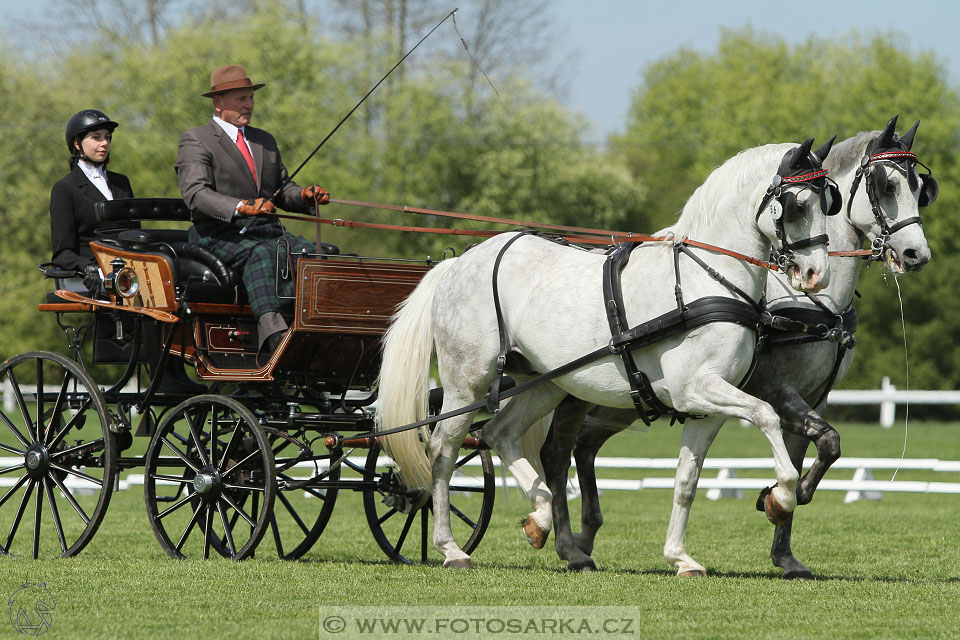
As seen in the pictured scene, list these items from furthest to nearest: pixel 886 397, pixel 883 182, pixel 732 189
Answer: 1. pixel 886 397
2. pixel 732 189
3. pixel 883 182

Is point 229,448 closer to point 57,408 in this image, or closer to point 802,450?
point 57,408

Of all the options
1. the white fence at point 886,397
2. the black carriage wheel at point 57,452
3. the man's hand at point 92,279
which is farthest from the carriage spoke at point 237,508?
the white fence at point 886,397

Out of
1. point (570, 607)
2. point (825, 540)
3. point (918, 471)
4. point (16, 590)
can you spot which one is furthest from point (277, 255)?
point (918, 471)

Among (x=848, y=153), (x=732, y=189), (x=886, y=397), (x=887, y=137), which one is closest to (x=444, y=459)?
(x=732, y=189)

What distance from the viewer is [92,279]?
7.50 m

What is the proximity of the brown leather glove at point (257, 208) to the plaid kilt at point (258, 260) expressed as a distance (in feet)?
0.62

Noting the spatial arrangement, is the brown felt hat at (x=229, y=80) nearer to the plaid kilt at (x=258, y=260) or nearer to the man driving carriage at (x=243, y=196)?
the man driving carriage at (x=243, y=196)

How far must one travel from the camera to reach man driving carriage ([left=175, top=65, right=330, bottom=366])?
715 centimetres

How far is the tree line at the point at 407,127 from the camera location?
2828cm

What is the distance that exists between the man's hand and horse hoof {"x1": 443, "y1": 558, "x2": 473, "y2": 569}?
8.62ft

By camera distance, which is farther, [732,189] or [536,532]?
[536,532]

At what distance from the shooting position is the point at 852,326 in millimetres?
6828

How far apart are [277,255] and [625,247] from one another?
1949 mm

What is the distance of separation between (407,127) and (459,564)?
26.8m
